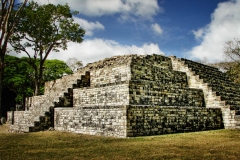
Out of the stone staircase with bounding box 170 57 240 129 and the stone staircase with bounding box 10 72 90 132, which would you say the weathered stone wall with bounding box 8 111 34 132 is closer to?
the stone staircase with bounding box 10 72 90 132

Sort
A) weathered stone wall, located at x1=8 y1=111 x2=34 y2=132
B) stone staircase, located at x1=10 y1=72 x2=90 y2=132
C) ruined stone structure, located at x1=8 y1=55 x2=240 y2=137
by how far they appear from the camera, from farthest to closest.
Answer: weathered stone wall, located at x1=8 y1=111 x2=34 y2=132 < stone staircase, located at x1=10 y1=72 x2=90 y2=132 < ruined stone structure, located at x1=8 y1=55 x2=240 y2=137

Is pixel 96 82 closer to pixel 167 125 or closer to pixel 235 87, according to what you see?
pixel 167 125

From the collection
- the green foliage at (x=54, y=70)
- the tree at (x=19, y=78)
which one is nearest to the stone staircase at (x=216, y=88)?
the green foliage at (x=54, y=70)

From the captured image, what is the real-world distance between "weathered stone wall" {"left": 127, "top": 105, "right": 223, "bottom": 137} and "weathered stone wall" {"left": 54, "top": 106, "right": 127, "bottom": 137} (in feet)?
1.25

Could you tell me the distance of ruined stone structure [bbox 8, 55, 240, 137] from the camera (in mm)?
8070

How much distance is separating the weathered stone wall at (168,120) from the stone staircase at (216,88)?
54 centimetres

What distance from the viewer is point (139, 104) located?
30.1 feet

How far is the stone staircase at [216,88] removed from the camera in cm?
1061

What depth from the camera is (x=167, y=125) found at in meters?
8.65

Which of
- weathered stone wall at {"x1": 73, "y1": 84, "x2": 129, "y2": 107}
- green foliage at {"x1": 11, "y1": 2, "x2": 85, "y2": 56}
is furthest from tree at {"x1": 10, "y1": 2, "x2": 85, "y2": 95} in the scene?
weathered stone wall at {"x1": 73, "y1": 84, "x2": 129, "y2": 107}

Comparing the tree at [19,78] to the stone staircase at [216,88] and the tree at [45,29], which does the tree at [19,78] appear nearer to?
the tree at [45,29]

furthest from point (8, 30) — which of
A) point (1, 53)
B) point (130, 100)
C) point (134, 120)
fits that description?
point (134, 120)

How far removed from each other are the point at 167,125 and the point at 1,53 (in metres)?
14.7

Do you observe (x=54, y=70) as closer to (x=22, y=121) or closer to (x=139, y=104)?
(x=22, y=121)
